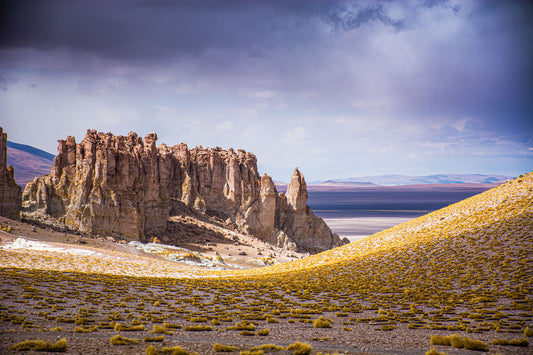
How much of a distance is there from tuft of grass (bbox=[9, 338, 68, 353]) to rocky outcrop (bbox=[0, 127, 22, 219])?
205 ft

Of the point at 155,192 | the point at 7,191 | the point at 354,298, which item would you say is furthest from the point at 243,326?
the point at 155,192

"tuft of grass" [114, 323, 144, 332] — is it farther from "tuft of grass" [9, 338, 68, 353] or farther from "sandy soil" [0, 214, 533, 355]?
"tuft of grass" [9, 338, 68, 353]

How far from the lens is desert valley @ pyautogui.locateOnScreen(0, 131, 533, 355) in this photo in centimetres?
Result: 1594

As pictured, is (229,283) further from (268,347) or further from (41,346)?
(41,346)

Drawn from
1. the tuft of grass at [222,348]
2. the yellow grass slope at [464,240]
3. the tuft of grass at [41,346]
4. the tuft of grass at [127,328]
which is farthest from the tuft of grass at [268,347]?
the yellow grass slope at [464,240]

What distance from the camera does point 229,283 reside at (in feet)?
115

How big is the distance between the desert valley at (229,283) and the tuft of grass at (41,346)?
0.04 meters

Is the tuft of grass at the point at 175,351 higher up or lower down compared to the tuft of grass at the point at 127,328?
higher up

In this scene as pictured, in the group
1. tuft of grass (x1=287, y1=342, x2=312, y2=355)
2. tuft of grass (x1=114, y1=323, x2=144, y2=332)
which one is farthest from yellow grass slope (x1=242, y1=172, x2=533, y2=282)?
tuft of grass (x1=114, y1=323, x2=144, y2=332)

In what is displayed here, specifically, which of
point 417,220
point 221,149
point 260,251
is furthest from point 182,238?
point 417,220

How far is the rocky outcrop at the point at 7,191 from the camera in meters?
66.4

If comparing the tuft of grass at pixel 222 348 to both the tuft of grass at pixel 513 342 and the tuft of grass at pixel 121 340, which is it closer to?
the tuft of grass at pixel 121 340

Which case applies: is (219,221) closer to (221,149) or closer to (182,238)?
(182,238)

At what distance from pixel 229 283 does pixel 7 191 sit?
176ft
